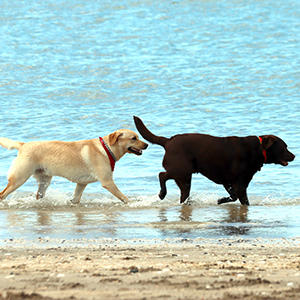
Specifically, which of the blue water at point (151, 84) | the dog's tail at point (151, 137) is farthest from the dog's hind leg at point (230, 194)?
the dog's tail at point (151, 137)

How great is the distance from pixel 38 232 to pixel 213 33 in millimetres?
22820

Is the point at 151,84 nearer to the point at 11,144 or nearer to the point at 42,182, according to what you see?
the point at 42,182

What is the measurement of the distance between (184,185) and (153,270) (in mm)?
4012

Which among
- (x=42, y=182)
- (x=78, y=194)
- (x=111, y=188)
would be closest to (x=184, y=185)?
(x=111, y=188)

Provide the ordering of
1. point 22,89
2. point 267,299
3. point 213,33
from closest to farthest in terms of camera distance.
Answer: point 267,299
point 22,89
point 213,33

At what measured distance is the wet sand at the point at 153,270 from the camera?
4012 mm

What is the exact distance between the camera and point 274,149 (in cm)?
872

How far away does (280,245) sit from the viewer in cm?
596

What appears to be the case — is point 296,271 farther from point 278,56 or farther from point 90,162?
point 278,56

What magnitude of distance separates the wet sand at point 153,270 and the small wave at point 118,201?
2800mm

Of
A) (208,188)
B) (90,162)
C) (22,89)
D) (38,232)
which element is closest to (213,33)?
(22,89)

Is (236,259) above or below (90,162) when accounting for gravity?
above

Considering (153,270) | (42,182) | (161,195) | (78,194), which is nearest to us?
(153,270)

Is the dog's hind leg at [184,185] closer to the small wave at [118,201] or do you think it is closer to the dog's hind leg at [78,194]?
the small wave at [118,201]
